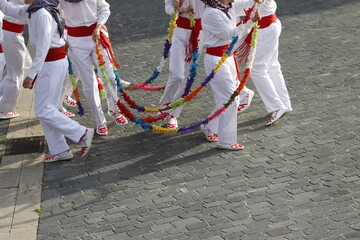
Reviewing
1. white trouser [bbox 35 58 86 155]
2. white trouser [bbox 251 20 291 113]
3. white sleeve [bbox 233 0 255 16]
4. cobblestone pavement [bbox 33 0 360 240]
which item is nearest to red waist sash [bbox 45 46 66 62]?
white trouser [bbox 35 58 86 155]

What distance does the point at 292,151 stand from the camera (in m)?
8.75

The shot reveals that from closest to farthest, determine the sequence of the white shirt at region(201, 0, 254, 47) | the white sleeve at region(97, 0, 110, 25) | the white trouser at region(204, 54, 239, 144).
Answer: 1. the white shirt at region(201, 0, 254, 47)
2. the white trouser at region(204, 54, 239, 144)
3. the white sleeve at region(97, 0, 110, 25)

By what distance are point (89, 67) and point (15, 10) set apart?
3.70 ft

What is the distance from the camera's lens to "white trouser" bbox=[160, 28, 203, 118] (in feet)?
31.0

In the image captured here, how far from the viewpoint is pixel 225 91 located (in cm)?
884

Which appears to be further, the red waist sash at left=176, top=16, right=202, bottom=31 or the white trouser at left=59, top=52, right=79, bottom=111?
the white trouser at left=59, top=52, right=79, bottom=111

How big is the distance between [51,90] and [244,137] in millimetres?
2254

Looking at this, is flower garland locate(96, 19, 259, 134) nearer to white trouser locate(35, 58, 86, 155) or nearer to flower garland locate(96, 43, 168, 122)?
flower garland locate(96, 43, 168, 122)

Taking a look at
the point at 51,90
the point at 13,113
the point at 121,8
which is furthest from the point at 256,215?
the point at 121,8

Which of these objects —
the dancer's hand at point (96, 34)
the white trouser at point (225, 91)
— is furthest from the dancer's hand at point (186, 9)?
the dancer's hand at point (96, 34)

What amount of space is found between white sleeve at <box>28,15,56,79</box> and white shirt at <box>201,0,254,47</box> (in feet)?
5.35

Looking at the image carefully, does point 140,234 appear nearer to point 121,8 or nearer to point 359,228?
point 359,228

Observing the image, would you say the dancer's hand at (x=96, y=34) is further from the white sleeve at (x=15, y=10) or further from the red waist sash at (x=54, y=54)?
the white sleeve at (x=15, y=10)

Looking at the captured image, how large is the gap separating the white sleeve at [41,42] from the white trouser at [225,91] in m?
1.74
